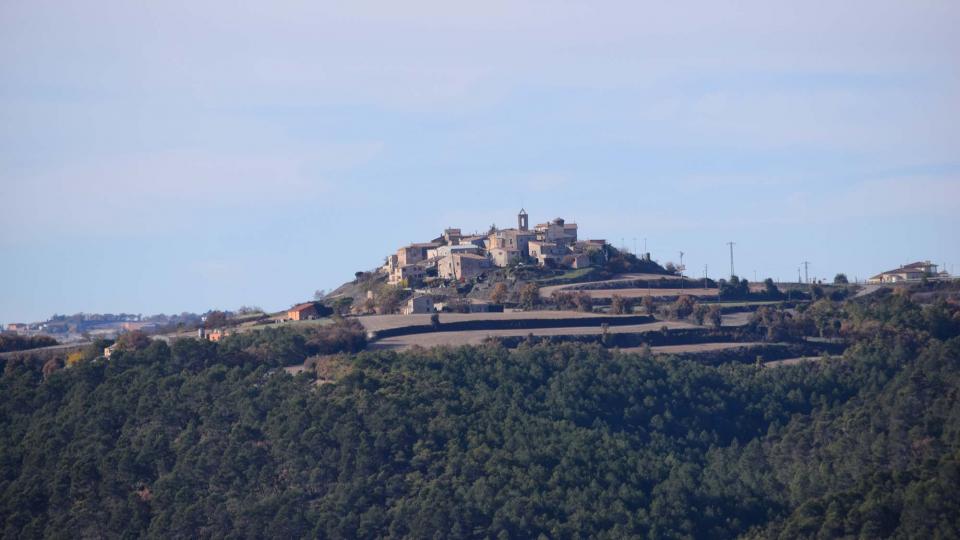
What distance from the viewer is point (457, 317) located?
3487 inches

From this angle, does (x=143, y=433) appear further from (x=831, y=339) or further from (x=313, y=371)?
(x=831, y=339)

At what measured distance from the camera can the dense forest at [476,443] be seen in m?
63.2

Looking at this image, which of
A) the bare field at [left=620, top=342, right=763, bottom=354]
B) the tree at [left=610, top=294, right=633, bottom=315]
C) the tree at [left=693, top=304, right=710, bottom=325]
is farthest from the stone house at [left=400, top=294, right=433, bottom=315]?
the tree at [left=693, top=304, right=710, bottom=325]

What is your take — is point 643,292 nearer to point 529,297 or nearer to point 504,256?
point 529,297

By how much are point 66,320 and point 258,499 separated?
13639 cm

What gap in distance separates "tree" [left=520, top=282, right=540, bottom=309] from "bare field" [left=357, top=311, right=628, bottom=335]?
2.28 m

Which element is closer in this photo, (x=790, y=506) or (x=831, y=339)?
(x=790, y=506)

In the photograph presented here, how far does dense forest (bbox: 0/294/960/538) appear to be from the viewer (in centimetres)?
6316

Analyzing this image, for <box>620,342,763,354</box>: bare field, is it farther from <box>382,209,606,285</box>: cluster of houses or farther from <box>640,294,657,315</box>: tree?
<box>382,209,606,285</box>: cluster of houses

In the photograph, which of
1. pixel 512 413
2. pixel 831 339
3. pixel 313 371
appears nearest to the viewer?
pixel 512 413

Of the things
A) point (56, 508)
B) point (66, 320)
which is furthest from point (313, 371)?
point (66, 320)

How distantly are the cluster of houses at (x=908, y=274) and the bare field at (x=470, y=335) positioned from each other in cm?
2745

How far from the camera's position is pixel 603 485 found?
217 feet

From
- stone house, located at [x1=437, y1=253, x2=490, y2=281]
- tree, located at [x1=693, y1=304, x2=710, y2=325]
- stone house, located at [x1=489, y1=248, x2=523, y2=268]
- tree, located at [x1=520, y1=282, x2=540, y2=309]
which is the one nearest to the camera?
tree, located at [x1=693, y1=304, x2=710, y2=325]
